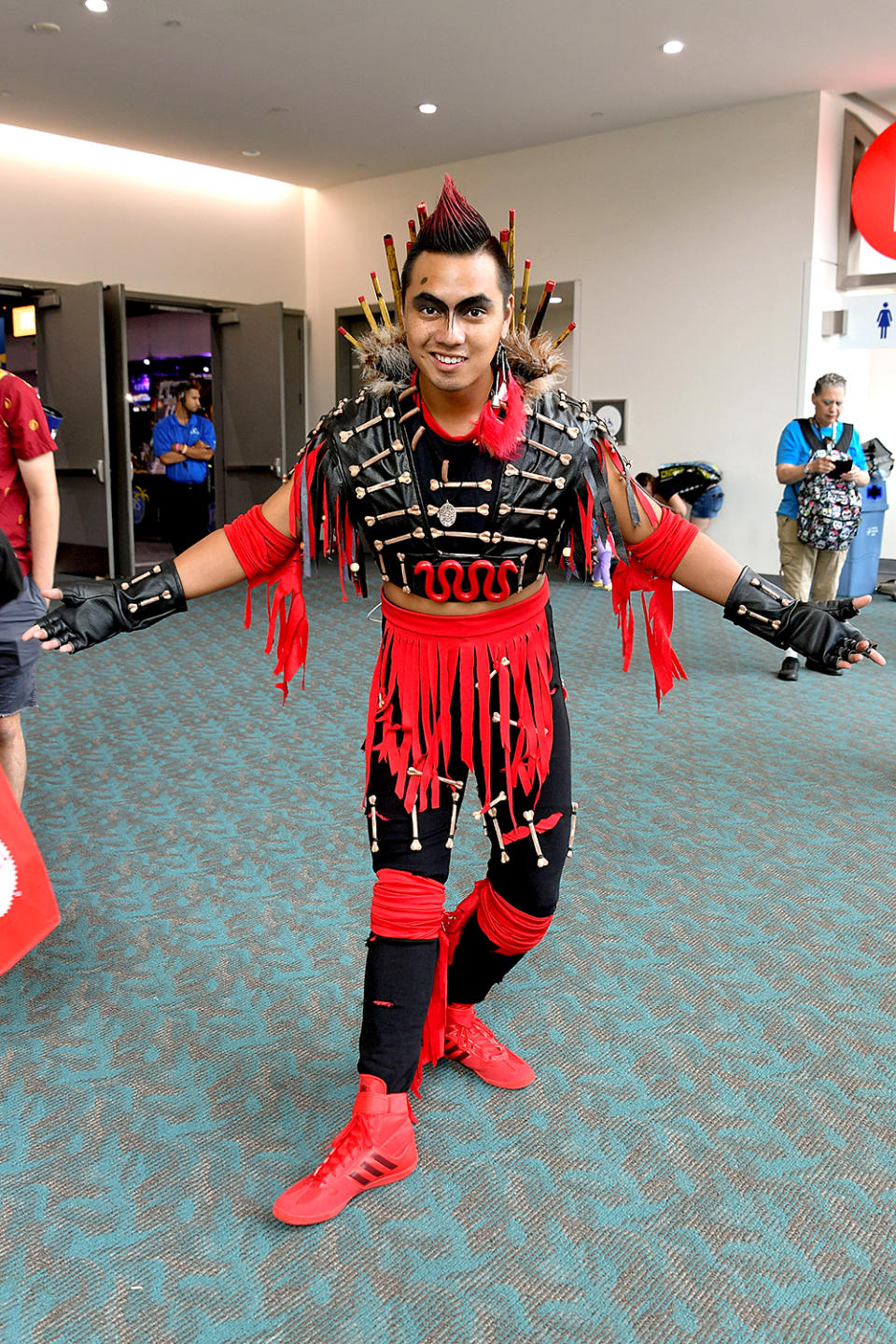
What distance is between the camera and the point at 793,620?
1.79 metres

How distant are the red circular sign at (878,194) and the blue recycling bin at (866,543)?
1.74 metres

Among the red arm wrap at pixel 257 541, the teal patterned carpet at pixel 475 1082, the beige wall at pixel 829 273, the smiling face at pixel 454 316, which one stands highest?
the beige wall at pixel 829 273

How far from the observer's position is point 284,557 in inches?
73.2

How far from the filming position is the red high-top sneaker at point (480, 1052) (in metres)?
2.08

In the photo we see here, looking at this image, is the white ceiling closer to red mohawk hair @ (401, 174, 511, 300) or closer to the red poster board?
red mohawk hair @ (401, 174, 511, 300)

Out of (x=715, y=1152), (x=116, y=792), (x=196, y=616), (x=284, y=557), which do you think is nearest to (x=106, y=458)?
(x=196, y=616)

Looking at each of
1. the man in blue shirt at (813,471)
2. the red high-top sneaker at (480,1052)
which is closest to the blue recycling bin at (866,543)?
the man in blue shirt at (813,471)

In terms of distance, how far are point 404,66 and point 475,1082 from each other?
707 cm

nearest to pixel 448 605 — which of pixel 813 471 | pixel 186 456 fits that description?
pixel 813 471

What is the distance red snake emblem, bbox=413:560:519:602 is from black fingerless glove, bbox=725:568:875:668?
38cm

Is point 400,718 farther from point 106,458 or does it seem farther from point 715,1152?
point 106,458

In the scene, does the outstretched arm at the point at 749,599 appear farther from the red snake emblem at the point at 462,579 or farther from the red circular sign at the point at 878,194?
the red circular sign at the point at 878,194

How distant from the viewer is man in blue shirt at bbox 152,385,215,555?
28.2ft

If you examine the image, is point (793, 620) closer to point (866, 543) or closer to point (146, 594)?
point (146, 594)
